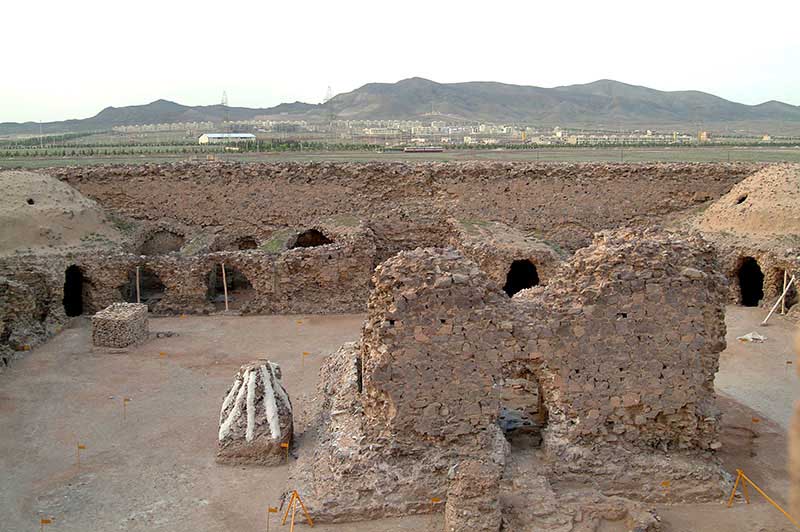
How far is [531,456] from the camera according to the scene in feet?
39.1

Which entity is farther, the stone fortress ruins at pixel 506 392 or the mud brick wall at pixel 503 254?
the mud brick wall at pixel 503 254

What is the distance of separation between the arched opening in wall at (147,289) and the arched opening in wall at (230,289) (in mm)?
1609

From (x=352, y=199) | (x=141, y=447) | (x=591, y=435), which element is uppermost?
(x=352, y=199)

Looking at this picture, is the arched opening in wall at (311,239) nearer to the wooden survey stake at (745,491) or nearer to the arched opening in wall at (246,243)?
the arched opening in wall at (246,243)

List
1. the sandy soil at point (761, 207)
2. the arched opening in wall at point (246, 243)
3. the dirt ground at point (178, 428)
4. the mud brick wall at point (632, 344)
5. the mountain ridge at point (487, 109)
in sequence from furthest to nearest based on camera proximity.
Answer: the mountain ridge at point (487, 109) < the arched opening in wall at point (246, 243) < the sandy soil at point (761, 207) < the mud brick wall at point (632, 344) < the dirt ground at point (178, 428)

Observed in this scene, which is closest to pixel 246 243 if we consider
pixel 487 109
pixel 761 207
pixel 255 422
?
pixel 255 422

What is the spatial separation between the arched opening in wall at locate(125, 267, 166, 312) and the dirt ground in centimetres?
219

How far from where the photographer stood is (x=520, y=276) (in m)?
25.9

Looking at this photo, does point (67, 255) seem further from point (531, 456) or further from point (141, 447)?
point (531, 456)

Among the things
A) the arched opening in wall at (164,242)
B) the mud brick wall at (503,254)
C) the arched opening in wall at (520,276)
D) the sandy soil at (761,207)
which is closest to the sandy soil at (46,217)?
the arched opening in wall at (164,242)

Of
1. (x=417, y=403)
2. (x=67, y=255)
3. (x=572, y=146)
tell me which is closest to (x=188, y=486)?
(x=417, y=403)

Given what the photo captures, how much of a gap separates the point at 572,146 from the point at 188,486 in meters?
59.6

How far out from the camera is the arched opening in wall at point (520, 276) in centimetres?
2569

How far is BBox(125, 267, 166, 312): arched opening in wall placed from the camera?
23.7m
